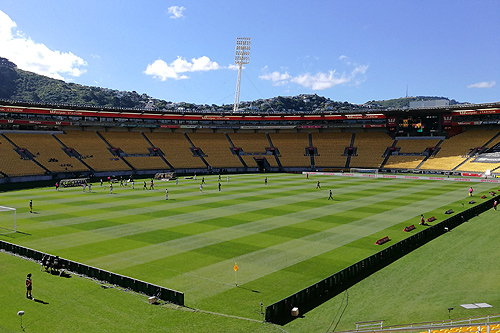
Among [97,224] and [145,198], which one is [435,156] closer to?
[145,198]

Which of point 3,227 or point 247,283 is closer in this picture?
point 247,283

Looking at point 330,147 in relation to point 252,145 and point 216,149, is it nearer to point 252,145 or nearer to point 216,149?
point 252,145

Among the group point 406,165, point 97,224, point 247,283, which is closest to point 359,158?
point 406,165

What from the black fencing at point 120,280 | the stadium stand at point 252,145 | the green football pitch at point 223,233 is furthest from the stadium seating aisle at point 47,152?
the black fencing at point 120,280

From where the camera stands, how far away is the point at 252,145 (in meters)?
99.4

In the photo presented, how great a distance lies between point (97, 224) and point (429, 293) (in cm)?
2487

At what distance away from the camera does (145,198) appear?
153 feet

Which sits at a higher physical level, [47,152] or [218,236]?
[47,152]

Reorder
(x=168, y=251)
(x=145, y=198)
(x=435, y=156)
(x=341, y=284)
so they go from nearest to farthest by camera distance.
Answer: (x=341, y=284) < (x=168, y=251) < (x=145, y=198) < (x=435, y=156)

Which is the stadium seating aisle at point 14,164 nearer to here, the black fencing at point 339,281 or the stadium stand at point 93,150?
the stadium stand at point 93,150

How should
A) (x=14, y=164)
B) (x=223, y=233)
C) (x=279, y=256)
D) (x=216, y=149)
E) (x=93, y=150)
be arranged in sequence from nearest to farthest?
(x=279, y=256), (x=223, y=233), (x=14, y=164), (x=93, y=150), (x=216, y=149)

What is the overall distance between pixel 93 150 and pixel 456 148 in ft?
254

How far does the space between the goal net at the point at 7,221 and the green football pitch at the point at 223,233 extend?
22cm

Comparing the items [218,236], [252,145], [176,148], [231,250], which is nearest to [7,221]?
[218,236]
